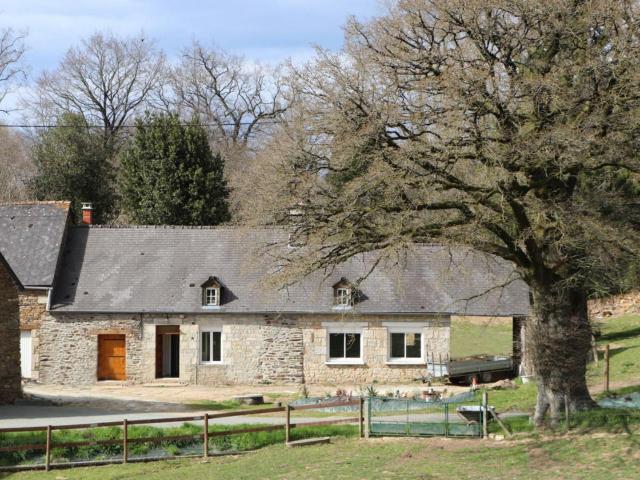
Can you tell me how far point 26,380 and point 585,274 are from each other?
21422 millimetres

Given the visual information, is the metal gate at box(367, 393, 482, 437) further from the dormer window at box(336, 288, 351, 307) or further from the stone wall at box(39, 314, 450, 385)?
the dormer window at box(336, 288, 351, 307)

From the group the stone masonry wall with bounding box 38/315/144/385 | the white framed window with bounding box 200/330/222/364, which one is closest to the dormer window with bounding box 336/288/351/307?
the white framed window with bounding box 200/330/222/364

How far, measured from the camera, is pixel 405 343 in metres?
32.3

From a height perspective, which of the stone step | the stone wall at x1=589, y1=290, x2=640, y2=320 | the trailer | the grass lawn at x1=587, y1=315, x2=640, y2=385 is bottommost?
the stone step

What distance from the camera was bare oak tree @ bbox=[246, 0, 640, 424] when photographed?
18.2m

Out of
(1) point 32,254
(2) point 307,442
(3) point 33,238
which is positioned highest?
(3) point 33,238

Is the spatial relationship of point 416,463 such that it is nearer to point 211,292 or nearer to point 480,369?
point 480,369

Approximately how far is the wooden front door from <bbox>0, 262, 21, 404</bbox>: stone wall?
5320mm

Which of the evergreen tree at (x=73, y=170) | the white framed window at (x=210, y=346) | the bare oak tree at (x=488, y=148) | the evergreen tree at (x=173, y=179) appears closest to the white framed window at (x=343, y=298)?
the white framed window at (x=210, y=346)

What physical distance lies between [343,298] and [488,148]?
15.0 meters

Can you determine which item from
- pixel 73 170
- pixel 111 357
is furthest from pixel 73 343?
pixel 73 170

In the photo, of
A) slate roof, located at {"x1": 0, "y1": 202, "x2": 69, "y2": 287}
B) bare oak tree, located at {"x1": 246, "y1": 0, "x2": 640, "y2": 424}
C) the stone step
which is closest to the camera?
bare oak tree, located at {"x1": 246, "y1": 0, "x2": 640, "y2": 424}

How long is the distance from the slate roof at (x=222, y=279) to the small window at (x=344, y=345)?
3.53 ft

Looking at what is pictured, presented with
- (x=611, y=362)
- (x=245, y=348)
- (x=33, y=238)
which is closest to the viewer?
(x=611, y=362)
